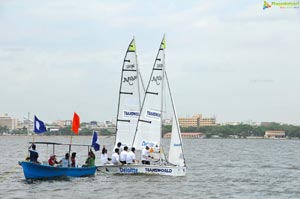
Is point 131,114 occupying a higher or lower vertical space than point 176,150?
higher

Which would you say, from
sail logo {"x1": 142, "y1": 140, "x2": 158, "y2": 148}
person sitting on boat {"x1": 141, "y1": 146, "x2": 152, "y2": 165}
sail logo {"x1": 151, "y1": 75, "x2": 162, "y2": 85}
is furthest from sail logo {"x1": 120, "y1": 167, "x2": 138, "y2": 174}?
sail logo {"x1": 151, "y1": 75, "x2": 162, "y2": 85}

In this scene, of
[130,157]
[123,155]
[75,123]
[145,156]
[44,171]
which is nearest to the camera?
[44,171]

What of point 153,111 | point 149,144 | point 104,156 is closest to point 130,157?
point 104,156

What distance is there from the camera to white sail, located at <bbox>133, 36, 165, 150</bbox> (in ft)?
156

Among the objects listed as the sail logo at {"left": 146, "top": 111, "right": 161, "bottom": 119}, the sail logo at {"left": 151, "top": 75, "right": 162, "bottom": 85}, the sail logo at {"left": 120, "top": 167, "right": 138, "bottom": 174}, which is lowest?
the sail logo at {"left": 120, "top": 167, "right": 138, "bottom": 174}

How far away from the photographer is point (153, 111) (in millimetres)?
47625

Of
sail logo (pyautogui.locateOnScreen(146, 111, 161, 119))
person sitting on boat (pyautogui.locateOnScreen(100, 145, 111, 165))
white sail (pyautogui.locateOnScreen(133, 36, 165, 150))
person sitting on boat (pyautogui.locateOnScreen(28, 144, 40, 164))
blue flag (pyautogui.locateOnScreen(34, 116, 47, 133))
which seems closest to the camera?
person sitting on boat (pyautogui.locateOnScreen(28, 144, 40, 164))

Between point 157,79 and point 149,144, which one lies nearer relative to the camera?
point 149,144

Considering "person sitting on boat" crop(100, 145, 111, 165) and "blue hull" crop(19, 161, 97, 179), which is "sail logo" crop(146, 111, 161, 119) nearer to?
"person sitting on boat" crop(100, 145, 111, 165)

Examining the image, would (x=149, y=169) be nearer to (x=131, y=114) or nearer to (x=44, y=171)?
(x=131, y=114)

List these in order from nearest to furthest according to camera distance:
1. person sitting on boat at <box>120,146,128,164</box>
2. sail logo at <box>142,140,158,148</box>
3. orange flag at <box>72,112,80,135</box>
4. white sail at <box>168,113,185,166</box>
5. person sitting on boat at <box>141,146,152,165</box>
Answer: orange flag at <box>72,112,80,135</box> → person sitting on boat at <box>120,146,128,164</box> → white sail at <box>168,113,185,166</box> → person sitting on boat at <box>141,146,152,165</box> → sail logo at <box>142,140,158,148</box>

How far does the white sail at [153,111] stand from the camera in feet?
156

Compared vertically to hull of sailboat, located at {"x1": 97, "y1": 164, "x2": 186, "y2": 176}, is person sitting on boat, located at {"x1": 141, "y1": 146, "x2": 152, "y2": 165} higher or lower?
higher

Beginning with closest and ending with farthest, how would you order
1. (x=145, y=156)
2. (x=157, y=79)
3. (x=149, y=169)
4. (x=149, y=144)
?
(x=149, y=169) < (x=145, y=156) < (x=149, y=144) < (x=157, y=79)
